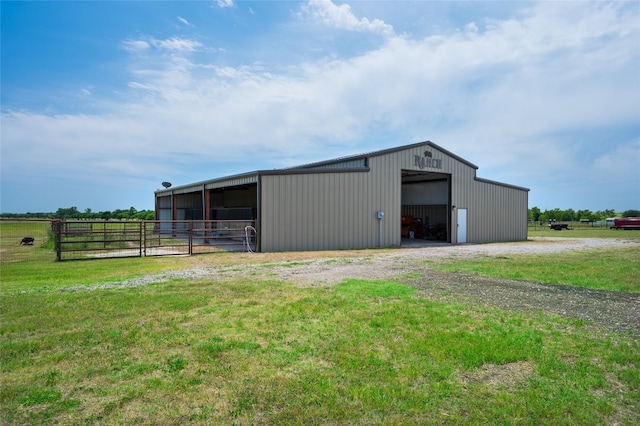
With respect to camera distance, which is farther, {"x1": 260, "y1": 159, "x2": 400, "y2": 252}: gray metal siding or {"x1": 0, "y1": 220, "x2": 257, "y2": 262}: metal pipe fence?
{"x1": 260, "y1": 159, "x2": 400, "y2": 252}: gray metal siding

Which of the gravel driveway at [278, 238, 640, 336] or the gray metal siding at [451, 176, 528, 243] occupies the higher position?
the gray metal siding at [451, 176, 528, 243]

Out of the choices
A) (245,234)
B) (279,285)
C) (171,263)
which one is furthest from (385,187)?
(279,285)

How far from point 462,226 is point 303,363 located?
20561 millimetres

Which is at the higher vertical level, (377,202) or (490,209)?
(377,202)

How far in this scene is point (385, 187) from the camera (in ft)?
63.7

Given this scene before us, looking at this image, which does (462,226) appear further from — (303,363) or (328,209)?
(303,363)

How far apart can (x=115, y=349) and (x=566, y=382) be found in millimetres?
4585

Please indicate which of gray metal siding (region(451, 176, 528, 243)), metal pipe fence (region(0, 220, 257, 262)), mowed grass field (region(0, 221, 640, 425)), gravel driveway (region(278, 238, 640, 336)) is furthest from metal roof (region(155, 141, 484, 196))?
mowed grass field (region(0, 221, 640, 425))

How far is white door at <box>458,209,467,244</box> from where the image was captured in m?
22.6

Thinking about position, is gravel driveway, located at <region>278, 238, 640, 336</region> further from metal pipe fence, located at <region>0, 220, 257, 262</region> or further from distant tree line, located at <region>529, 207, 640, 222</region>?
distant tree line, located at <region>529, 207, 640, 222</region>

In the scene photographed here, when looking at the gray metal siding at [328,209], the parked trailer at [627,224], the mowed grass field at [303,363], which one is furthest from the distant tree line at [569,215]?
the mowed grass field at [303,363]

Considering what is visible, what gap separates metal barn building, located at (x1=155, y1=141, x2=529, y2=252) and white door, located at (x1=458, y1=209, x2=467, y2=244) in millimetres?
58

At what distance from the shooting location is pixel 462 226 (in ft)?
74.8

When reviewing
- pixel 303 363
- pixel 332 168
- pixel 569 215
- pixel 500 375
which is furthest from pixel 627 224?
pixel 303 363
